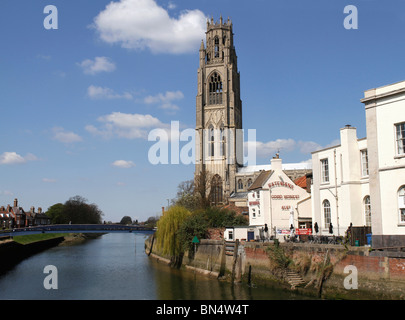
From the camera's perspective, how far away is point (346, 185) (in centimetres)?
3041

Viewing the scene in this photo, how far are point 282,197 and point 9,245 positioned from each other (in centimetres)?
3560

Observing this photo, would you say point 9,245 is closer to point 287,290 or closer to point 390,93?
point 287,290

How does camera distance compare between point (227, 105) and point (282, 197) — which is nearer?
point (282, 197)

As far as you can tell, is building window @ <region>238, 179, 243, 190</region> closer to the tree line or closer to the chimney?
the tree line

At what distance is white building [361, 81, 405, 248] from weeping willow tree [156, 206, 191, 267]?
22.1 metres

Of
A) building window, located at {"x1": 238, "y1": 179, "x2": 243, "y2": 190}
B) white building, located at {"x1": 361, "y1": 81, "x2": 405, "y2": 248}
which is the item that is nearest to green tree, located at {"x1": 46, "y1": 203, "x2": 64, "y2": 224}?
building window, located at {"x1": 238, "y1": 179, "x2": 243, "y2": 190}

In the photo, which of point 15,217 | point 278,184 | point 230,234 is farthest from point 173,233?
point 15,217

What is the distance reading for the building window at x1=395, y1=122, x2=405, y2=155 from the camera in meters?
24.2

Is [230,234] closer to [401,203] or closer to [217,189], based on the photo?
[401,203]

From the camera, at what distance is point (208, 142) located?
328 feet

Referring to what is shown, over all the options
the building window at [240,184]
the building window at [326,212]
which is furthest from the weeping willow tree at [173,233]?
the building window at [240,184]

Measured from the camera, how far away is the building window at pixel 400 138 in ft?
79.4
